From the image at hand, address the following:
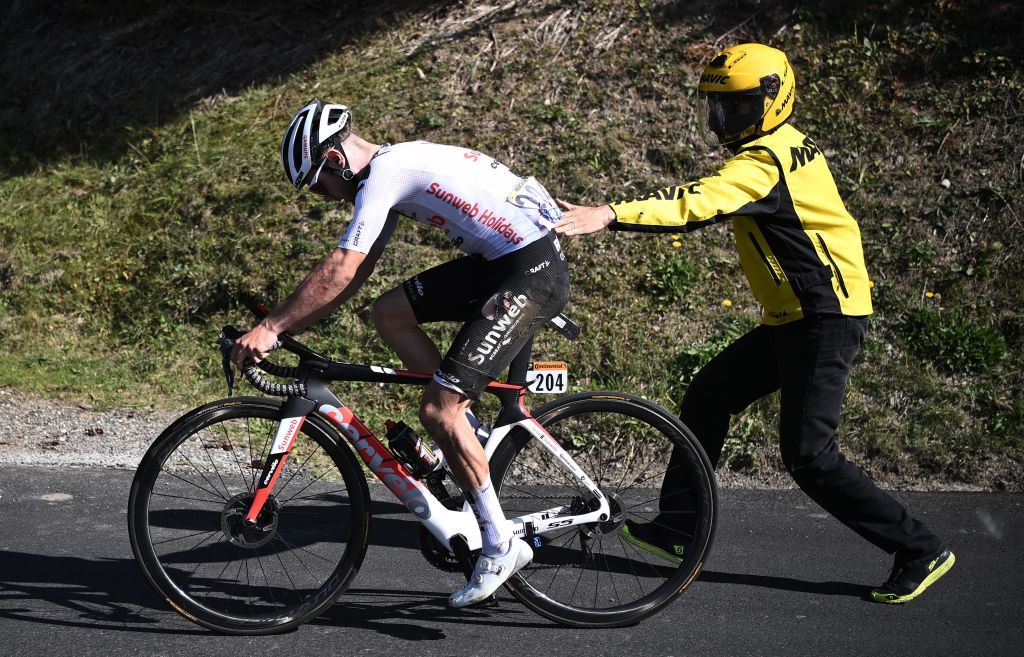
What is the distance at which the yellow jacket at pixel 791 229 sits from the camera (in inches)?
155

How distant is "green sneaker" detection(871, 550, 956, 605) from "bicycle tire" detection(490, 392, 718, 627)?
83cm

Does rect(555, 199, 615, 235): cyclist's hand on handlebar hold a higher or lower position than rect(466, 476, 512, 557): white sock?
higher

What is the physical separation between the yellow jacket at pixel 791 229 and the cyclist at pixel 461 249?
71 cm

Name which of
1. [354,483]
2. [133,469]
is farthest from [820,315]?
[133,469]

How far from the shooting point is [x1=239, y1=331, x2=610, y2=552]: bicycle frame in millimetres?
3855

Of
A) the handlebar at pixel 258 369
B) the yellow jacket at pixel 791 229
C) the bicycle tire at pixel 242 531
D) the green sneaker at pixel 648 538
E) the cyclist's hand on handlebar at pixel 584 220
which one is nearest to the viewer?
the cyclist's hand on handlebar at pixel 584 220

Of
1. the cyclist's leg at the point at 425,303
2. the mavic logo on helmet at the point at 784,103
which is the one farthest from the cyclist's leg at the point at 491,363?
the mavic logo on helmet at the point at 784,103

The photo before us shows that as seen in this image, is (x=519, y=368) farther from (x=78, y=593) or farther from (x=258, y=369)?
(x=78, y=593)

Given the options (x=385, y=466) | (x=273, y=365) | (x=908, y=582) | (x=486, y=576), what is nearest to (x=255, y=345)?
(x=273, y=365)

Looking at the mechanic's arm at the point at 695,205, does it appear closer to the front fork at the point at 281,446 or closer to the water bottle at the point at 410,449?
the water bottle at the point at 410,449

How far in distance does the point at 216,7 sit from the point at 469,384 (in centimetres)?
842

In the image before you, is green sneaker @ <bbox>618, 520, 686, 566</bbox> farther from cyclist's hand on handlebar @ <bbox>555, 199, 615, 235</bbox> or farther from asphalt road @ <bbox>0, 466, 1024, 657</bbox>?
cyclist's hand on handlebar @ <bbox>555, 199, 615, 235</bbox>

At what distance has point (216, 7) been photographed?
425 inches

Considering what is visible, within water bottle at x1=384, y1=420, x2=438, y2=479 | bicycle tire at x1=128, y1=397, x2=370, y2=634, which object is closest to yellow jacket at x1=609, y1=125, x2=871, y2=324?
water bottle at x1=384, y1=420, x2=438, y2=479
